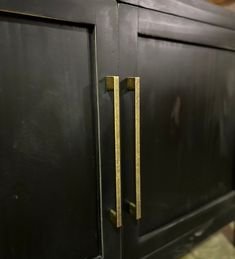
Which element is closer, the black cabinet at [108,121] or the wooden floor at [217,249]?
the black cabinet at [108,121]

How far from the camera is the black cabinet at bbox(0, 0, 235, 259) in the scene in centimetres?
45

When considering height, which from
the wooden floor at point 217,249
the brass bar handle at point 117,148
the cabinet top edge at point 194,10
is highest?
the cabinet top edge at point 194,10

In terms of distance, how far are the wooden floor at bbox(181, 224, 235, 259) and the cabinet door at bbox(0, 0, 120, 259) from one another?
609 mm

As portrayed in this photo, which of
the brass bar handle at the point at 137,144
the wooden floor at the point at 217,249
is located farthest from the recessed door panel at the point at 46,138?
the wooden floor at the point at 217,249

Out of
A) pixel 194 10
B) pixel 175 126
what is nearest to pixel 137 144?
pixel 175 126

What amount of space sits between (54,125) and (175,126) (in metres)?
0.38

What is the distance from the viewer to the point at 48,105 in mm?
470

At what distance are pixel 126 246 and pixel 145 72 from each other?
1.60ft

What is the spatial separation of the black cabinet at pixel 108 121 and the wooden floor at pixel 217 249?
0.20 m

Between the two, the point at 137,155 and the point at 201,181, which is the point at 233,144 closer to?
the point at 201,181

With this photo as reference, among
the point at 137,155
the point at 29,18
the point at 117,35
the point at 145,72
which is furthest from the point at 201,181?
the point at 29,18

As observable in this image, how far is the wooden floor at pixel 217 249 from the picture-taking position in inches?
37.6

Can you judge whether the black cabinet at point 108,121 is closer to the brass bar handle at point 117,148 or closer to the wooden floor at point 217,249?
the brass bar handle at point 117,148

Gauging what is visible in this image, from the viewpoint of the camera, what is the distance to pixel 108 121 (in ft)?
1.78
